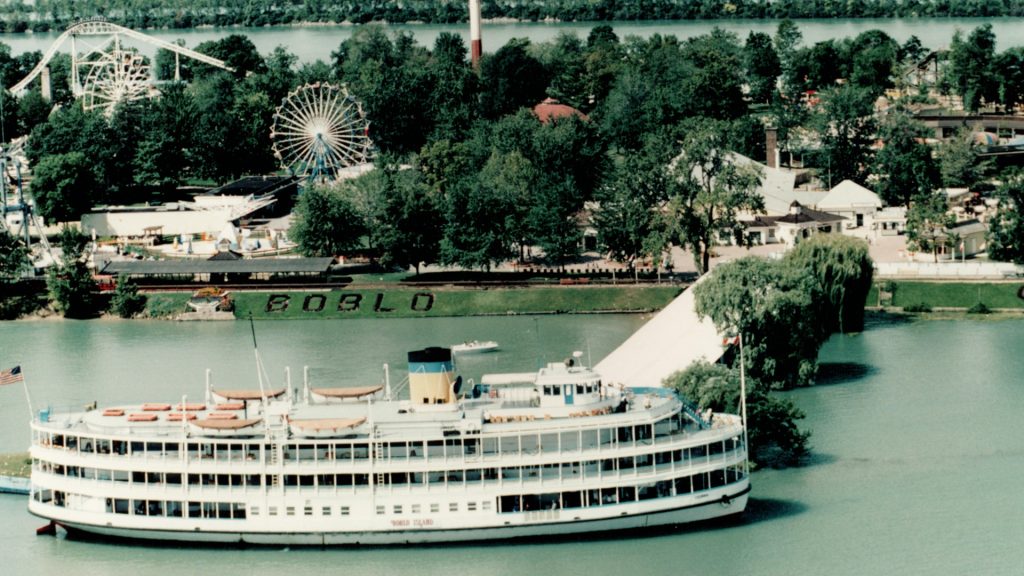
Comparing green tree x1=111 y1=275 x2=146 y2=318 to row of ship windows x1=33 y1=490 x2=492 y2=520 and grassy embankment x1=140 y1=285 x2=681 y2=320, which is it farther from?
row of ship windows x1=33 y1=490 x2=492 y2=520

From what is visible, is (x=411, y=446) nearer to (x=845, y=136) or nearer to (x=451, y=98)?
(x=845, y=136)

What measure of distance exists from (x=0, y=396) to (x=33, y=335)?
14.7 m

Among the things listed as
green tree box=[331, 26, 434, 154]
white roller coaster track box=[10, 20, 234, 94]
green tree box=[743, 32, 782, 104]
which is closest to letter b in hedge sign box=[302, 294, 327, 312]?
green tree box=[331, 26, 434, 154]

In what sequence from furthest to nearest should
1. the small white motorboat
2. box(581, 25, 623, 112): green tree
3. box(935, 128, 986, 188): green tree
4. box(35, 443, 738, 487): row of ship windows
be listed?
box(581, 25, 623, 112): green tree, box(935, 128, 986, 188): green tree, the small white motorboat, box(35, 443, 738, 487): row of ship windows

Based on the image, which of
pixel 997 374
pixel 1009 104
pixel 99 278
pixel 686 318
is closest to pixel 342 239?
pixel 99 278

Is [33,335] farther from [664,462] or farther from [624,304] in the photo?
[664,462]

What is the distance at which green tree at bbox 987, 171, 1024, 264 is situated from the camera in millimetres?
86250

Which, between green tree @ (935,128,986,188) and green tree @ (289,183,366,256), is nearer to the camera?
green tree @ (289,183,366,256)

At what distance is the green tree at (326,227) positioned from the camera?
3681 inches

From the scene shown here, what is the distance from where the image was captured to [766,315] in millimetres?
66438

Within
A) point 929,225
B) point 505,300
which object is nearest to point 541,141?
point 505,300

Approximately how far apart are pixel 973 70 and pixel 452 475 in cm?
8708

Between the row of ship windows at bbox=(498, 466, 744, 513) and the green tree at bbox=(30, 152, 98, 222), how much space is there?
59447mm

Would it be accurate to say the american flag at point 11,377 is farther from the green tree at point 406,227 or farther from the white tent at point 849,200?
the white tent at point 849,200
